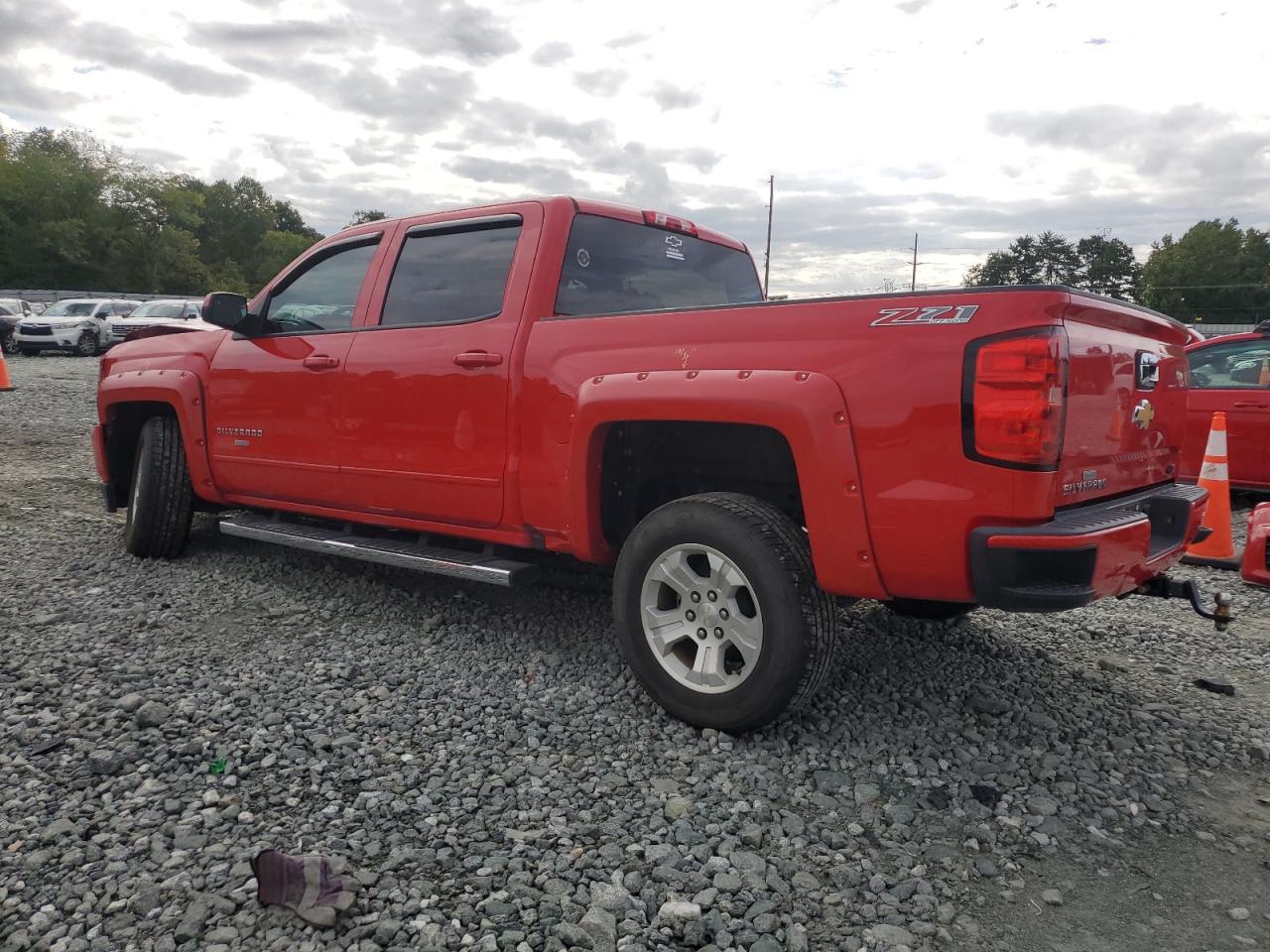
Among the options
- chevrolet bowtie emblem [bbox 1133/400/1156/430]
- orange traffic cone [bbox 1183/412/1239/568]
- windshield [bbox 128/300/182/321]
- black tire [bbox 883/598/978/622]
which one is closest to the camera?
chevrolet bowtie emblem [bbox 1133/400/1156/430]

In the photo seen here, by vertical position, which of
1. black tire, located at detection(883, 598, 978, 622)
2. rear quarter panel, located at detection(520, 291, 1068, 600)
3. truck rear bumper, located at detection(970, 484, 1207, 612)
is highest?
rear quarter panel, located at detection(520, 291, 1068, 600)

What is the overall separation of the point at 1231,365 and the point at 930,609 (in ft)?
16.3

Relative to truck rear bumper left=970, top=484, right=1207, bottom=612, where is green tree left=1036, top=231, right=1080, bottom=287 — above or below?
above

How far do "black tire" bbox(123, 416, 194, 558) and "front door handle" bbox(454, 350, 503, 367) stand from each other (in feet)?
7.86

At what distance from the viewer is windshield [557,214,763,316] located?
380 centimetres

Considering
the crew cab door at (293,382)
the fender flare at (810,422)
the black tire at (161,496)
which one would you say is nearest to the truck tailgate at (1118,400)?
the fender flare at (810,422)

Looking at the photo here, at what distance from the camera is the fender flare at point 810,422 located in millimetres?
2697

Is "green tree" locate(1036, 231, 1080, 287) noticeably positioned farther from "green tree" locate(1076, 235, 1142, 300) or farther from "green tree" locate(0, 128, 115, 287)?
"green tree" locate(0, 128, 115, 287)

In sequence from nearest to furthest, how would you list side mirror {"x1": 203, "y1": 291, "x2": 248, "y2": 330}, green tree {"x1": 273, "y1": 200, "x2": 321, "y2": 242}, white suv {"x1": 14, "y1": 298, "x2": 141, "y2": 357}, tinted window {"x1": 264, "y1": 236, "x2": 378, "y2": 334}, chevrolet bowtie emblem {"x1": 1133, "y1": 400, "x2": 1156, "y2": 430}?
chevrolet bowtie emblem {"x1": 1133, "y1": 400, "x2": 1156, "y2": 430}
tinted window {"x1": 264, "y1": 236, "x2": 378, "y2": 334}
side mirror {"x1": 203, "y1": 291, "x2": 248, "y2": 330}
white suv {"x1": 14, "y1": 298, "x2": 141, "y2": 357}
green tree {"x1": 273, "y1": 200, "x2": 321, "y2": 242}

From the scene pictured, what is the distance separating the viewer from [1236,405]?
7051 millimetres

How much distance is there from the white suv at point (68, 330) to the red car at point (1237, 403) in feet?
87.0

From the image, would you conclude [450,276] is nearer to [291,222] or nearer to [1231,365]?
[1231,365]

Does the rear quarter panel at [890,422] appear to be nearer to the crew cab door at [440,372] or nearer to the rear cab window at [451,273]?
the crew cab door at [440,372]

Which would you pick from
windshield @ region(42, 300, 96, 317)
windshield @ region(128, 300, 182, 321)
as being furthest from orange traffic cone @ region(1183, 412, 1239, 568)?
windshield @ region(42, 300, 96, 317)
